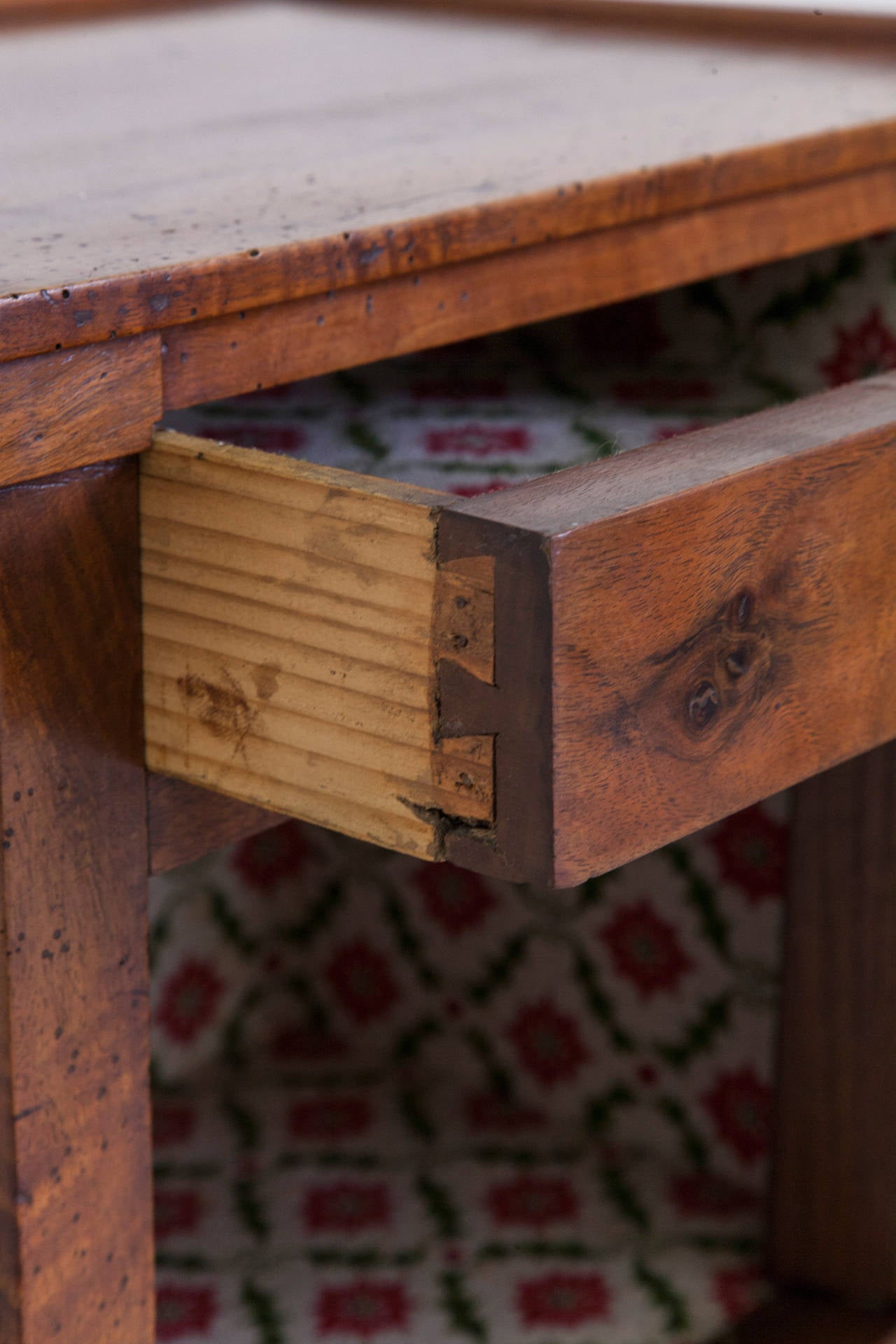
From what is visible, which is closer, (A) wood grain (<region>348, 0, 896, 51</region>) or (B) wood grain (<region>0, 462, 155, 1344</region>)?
(B) wood grain (<region>0, 462, 155, 1344</region>)

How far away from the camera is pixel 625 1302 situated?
1.23m

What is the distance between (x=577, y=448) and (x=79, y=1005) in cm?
38

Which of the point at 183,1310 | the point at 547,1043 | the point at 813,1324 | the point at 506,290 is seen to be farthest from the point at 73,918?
the point at 547,1043

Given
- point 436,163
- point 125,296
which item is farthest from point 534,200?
point 125,296

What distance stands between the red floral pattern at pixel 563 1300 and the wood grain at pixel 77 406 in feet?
2.58

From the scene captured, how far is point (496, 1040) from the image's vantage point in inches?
58.7

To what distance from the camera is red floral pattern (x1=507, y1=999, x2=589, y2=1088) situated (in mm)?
1447

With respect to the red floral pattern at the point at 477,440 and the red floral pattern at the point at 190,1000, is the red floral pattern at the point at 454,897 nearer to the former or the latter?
the red floral pattern at the point at 190,1000

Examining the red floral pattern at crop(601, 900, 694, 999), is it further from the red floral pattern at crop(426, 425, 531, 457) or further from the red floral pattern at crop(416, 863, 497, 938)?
the red floral pattern at crop(426, 425, 531, 457)

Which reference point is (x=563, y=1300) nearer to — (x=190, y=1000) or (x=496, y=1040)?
(x=496, y=1040)

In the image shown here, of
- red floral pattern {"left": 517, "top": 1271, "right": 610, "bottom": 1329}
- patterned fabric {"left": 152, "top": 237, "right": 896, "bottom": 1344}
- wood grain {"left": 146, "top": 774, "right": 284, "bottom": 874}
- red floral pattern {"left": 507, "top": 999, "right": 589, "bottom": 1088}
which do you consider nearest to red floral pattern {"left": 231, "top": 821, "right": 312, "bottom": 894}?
patterned fabric {"left": 152, "top": 237, "right": 896, "bottom": 1344}

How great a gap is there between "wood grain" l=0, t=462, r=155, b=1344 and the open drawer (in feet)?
0.08

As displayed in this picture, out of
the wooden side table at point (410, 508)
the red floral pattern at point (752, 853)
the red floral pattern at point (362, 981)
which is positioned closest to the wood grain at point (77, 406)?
the wooden side table at point (410, 508)

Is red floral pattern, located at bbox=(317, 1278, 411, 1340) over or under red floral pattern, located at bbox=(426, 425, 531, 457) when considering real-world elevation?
under
